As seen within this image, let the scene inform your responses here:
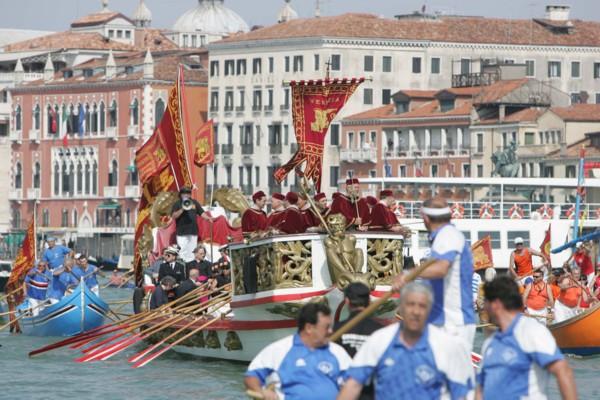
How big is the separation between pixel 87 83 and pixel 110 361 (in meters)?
76.1

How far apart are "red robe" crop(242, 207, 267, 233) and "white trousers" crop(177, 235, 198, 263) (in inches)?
170

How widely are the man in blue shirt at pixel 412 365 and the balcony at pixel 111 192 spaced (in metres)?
89.0

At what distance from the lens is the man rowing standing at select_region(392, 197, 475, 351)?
11.0 m

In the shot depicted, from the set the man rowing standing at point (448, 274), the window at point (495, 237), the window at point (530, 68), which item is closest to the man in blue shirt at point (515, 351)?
the man rowing standing at point (448, 274)

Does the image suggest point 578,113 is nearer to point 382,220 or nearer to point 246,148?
point 246,148

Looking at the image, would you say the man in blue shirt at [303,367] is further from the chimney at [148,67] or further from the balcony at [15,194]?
the balcony at [15,194]

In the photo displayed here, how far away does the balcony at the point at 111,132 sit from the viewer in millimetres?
99500

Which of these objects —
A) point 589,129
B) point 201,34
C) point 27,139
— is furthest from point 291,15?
point 589,129

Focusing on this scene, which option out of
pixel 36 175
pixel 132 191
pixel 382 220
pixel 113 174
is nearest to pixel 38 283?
pixel 382 220

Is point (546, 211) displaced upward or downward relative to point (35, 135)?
downward

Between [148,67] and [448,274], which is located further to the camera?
[148,67]

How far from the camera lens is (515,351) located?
33.7 feet

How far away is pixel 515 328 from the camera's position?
10281 mm

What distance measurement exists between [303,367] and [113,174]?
89284mm
